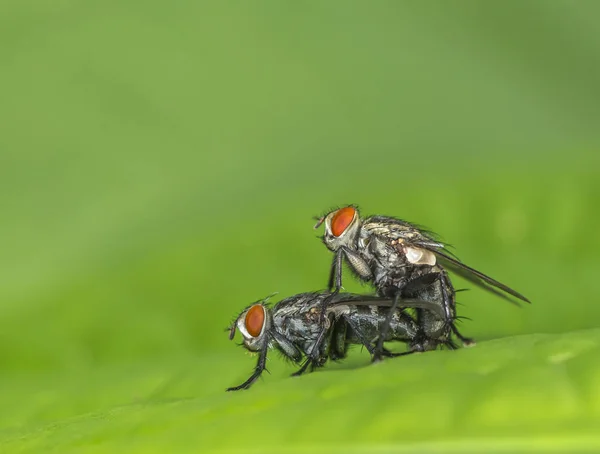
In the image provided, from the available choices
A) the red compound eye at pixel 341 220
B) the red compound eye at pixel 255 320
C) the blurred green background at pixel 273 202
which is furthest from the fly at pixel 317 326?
the red compound eye at pixel 341 220

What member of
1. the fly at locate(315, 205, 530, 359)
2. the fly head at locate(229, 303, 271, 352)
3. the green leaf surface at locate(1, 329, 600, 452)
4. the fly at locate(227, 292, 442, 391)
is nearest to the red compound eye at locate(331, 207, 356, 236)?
the fly at locate(315, 205, 530, 359)

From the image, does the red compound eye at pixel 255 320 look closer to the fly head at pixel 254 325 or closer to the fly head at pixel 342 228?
the fly head at pixel 254 325

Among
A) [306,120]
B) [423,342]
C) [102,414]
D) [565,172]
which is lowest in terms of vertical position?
[423,342]

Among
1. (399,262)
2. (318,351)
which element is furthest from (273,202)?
(318,351)

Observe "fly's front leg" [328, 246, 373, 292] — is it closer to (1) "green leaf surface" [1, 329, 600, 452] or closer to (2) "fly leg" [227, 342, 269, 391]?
(2) "fly leg" [227, 342, 269, 391]

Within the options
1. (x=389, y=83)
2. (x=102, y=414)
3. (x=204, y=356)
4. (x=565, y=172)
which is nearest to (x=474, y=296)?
(x=565, y=172)

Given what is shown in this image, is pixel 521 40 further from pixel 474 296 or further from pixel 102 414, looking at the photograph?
pixel 102 414

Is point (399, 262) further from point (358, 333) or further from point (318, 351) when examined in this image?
point (318, 351)
